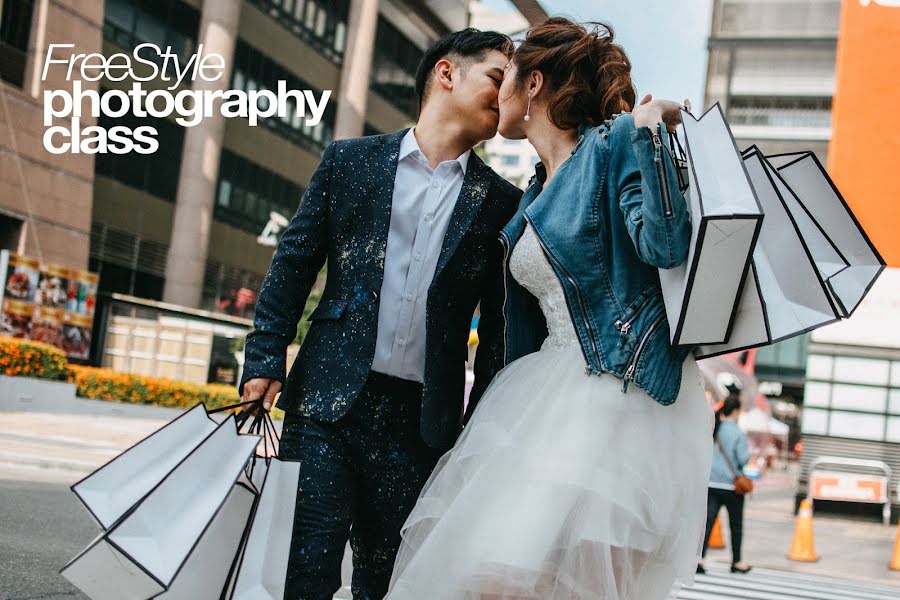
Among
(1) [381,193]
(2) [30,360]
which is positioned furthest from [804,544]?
(2) [30,360]

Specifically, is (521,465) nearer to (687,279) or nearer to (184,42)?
(687,279)

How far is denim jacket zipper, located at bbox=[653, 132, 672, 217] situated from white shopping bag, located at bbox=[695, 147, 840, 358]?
0.75 feet

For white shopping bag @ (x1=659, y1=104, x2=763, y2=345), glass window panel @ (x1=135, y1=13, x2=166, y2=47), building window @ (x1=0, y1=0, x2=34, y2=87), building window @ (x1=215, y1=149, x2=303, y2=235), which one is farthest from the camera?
building window @ (x1=215, y1=149, x2=303, y2=235)

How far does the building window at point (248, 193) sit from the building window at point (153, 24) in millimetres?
4502

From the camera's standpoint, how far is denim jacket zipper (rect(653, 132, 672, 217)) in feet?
8.43

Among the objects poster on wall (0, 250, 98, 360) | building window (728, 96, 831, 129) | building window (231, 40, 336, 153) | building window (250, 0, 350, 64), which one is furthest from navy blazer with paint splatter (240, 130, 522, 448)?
building window (728, 96, 831, 129)

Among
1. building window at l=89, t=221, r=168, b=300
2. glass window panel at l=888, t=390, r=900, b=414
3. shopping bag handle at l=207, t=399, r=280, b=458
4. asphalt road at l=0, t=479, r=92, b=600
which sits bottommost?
asphalt road at l=0, t=479, r=92, b=600

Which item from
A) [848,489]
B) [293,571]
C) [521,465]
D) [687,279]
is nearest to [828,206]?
[687,279]

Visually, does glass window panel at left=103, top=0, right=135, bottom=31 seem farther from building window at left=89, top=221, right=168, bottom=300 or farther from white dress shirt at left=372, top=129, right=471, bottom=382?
white dress shirt at left=372, top=129, right=471, bottom=382

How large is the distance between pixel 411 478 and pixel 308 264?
79 cm

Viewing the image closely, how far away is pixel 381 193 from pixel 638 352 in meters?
1.23

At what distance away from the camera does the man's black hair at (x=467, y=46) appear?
145 inches

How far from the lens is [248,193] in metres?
43.1

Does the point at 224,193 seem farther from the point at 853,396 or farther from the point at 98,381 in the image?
the point at 853,396
